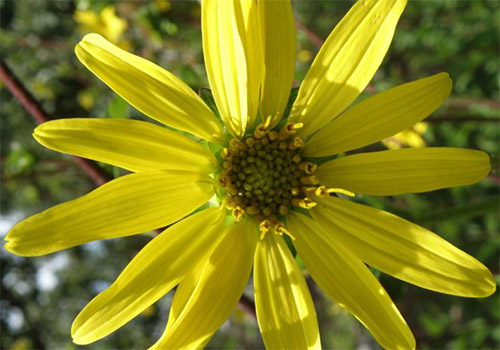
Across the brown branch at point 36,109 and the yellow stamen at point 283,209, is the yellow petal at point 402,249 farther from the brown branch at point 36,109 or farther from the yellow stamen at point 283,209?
the brown branch at point 36,109

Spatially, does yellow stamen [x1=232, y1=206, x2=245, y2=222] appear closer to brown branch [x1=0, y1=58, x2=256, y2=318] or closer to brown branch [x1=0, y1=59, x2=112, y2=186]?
brown branch [x1=0, y1=58, x2=256, y2=318]

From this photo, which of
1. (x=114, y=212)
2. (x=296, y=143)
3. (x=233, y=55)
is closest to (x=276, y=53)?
(x=233, y=55)

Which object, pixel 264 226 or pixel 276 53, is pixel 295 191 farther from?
pixel 276 53

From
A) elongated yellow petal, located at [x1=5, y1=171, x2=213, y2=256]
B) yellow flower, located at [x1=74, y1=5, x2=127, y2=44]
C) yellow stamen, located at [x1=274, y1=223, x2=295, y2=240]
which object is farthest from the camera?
yellow flower, located at [x1=74, y1=5, x2=127, y2=44]

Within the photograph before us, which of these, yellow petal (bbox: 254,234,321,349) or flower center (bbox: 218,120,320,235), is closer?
yellow petal (bbox: 254,234,321,349)

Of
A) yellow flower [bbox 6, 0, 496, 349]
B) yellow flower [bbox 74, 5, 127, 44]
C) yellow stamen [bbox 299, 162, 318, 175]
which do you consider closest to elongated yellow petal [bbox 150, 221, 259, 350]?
yellow flower [bbox 6, 0, 496, 349]

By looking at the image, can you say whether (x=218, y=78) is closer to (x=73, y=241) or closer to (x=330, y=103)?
(x=330, y=103)
